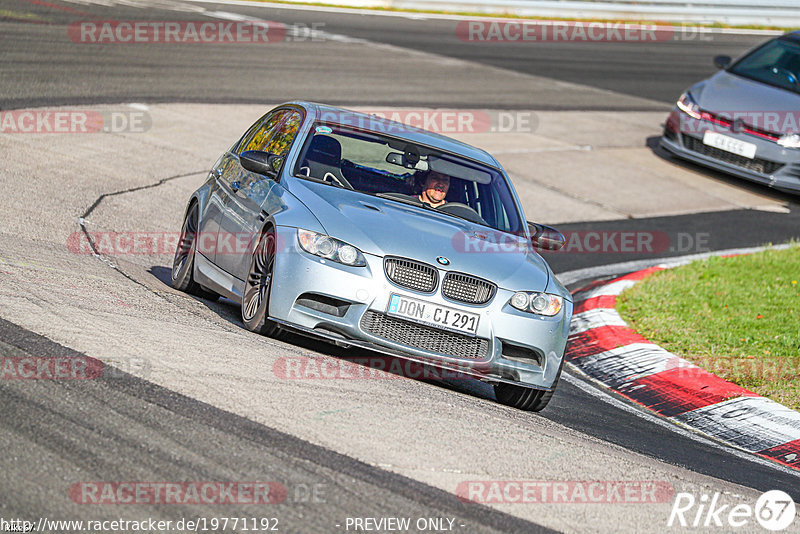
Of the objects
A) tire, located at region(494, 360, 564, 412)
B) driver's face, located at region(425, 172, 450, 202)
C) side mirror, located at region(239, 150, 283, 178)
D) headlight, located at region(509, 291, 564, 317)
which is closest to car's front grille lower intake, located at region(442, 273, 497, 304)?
headlight, located at region(509, 291, 564, 317)

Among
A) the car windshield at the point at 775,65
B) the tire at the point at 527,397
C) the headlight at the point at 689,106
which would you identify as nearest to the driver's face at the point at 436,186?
the tire at the point at 527,397

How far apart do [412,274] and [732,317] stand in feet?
13.9

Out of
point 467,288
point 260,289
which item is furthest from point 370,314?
point 260,289

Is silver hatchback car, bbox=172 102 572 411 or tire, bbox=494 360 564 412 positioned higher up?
silver hatchback car, bbox=172 102 572 411

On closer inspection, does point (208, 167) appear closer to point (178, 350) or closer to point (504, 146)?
point (504, 146)

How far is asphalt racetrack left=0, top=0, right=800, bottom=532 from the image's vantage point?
4.23 metres

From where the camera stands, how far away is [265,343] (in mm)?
6227

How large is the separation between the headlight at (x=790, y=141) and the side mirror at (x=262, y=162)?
9.95 meters

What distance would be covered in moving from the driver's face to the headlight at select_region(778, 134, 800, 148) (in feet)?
29.9

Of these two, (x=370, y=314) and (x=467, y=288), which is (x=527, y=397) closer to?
(x=467, y=288)

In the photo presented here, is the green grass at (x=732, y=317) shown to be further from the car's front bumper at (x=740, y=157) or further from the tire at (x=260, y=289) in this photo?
the car's front bumper at (x=740, y=157)

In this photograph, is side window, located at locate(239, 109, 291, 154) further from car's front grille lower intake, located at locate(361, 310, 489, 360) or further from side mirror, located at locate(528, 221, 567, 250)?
car's front grille lower intake, located at locate(361, 310, 489, 360)

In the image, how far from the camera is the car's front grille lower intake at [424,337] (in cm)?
621

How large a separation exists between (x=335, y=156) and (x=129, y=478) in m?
3.88
